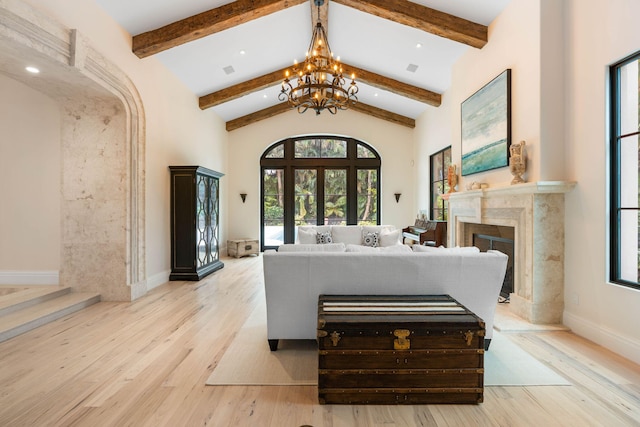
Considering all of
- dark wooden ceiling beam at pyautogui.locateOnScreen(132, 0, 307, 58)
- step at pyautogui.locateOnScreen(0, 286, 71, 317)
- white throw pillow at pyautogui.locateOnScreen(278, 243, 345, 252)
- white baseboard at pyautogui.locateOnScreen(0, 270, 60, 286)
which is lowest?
step at pyautogui.locateOnScreen(0, 286, 71, 317)

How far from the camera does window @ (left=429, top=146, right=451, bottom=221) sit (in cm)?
712

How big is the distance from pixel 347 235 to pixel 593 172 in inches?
145

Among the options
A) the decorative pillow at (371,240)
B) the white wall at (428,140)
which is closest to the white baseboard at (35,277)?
the decorative pillow at (371,240)

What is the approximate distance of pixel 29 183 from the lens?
15.4 ft

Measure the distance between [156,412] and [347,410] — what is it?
1.13 m

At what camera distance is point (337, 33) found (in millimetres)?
5938

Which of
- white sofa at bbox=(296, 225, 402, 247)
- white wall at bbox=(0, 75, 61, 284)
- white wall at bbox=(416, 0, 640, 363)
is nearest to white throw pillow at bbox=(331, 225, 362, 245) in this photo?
white sofa at bbox=(296, 225, 402, 247)

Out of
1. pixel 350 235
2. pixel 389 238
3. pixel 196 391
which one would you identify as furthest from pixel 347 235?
pixel 196 391

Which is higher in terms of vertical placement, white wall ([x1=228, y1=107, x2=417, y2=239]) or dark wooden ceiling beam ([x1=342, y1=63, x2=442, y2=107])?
dark wooden ceiling beam ([x1=342, y1=63, x2=442, y2=107])

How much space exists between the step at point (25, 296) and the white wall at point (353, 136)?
5047 millimetres

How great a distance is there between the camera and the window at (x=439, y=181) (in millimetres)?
7121

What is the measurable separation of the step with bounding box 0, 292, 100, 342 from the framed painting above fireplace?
5.40m

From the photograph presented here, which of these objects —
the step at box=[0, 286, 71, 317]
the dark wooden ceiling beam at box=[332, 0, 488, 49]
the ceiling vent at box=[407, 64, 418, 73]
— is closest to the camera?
the step at box=[0, 286, 71, 317]

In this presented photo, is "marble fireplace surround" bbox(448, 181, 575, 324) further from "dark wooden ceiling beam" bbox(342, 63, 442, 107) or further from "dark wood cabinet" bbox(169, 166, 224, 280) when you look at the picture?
"dark wood cabinet" bbox(169, 166, 224, 280)
